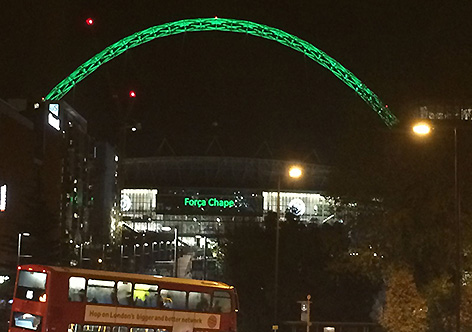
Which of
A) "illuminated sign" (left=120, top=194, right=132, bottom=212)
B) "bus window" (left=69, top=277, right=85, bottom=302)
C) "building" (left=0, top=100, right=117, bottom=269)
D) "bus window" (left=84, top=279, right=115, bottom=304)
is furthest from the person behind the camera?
"illuminated sign" (left=120, top=194, right=132, bottom=212)

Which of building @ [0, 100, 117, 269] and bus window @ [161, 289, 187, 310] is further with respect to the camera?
building @ [0, 100, 117, 269]

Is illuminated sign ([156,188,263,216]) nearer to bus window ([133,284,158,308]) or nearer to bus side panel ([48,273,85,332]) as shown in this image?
bus window ([133,284,158,308])

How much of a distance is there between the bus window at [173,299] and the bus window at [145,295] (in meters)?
0.36

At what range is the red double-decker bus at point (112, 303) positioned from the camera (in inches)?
950

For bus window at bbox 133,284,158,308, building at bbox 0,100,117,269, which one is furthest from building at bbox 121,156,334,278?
bus window at bbox 133,284,158,308

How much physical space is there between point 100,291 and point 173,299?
328cm

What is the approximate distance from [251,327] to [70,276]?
1116 inches

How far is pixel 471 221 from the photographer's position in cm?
3419

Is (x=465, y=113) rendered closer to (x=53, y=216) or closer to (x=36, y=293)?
(x=36, y=293)

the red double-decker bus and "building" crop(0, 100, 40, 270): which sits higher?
"building" crop(0, 100, 40, 270)

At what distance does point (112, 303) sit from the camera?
25.5m

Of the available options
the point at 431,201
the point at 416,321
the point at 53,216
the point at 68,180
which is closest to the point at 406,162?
the point at 431,201

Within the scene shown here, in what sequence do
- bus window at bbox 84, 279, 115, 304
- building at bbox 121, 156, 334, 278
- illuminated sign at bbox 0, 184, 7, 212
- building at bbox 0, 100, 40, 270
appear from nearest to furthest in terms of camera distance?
1. bus window at bbox 84, 279, 115, 304
2. illuminated sign at bbox 0, 184, 7, 212
3. building at bbox 0, 100, 40, 270
4. building at bbox 121, 156, 334, 278

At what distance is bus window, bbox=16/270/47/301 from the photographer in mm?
24188
